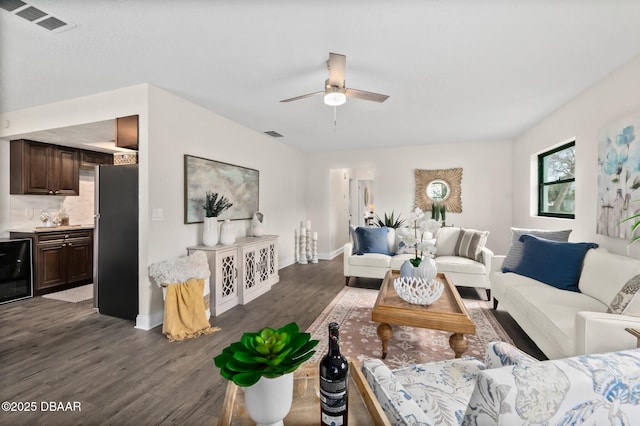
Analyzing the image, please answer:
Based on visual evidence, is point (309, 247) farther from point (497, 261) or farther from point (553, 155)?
point (553, 155)

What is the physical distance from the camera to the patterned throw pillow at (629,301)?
1.61 meters

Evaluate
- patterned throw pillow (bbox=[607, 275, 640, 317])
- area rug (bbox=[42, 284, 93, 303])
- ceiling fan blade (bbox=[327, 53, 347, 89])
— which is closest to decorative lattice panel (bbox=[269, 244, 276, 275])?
area rug (bbox=[42, 284, 93, 303])

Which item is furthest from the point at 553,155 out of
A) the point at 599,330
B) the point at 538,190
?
the point at 599,330

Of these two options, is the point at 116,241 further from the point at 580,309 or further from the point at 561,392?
the point at 580,309

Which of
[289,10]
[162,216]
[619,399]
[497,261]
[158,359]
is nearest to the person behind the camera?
[619,399]

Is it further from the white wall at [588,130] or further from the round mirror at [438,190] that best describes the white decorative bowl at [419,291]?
the round mirror at [438,190]

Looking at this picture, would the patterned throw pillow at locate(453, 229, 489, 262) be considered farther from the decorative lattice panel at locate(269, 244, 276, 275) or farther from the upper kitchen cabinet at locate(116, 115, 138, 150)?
the upper kitchen cabinet at locate(116, 115, 138, 150)

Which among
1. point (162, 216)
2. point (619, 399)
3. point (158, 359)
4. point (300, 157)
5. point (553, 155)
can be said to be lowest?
point (158, 359)

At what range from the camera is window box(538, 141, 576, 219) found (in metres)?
3.42

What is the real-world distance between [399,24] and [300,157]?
4.51 m

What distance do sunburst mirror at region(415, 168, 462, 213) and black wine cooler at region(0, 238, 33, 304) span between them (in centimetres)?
616

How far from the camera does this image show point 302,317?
9.98 ft

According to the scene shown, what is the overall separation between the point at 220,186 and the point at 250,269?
1.17 m

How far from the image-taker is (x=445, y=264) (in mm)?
3768
